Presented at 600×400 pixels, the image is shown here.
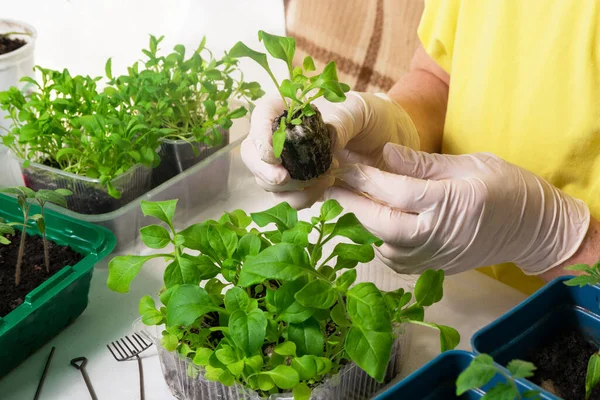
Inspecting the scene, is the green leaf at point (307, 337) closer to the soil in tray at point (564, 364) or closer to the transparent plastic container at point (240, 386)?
the transparent plastic container at point (240, 386)

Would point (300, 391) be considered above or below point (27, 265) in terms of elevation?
above

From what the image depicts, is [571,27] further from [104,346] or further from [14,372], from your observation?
[14,372]

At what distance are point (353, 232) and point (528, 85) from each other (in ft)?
1.57

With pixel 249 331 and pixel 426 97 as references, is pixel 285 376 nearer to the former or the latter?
pixel 249 331

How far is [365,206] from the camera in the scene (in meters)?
0.96

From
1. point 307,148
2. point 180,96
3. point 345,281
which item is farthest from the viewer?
point 180,96

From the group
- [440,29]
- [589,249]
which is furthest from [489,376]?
[440,29]

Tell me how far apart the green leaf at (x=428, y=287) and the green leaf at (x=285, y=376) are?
0.61ft

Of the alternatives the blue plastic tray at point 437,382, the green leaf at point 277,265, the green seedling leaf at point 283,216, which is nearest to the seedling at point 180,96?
the green seedling leaf at point 283,216

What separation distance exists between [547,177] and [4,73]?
115 cm

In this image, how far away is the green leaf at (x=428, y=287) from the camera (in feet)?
2.51

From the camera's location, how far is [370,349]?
2.12 feet

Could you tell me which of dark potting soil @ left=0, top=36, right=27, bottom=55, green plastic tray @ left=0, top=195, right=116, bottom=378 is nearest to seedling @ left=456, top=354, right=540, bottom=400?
green plastic tray @ left=0, top=195, right=116, bottom=378

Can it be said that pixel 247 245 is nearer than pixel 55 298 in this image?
Yes
